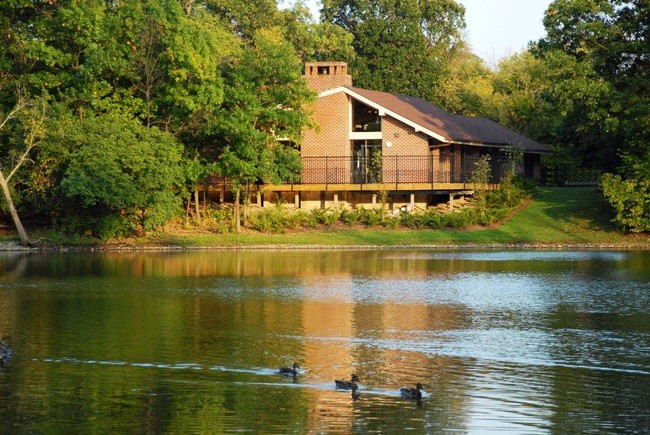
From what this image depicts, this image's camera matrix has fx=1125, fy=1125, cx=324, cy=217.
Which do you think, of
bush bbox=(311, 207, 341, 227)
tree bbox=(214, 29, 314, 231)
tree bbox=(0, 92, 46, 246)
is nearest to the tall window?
tree bbox=(214, 29, 314, 231)

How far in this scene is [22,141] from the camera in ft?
168

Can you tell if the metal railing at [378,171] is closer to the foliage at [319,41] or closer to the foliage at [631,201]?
the foliage at [631,201]

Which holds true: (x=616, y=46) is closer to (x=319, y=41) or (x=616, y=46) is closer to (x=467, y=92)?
(x=467, y=92)

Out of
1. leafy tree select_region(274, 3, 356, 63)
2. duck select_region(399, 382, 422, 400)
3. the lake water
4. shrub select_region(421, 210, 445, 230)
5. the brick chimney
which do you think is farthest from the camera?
leafy tree select_region(274, 3, 356, 63)

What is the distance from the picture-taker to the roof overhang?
188 ft

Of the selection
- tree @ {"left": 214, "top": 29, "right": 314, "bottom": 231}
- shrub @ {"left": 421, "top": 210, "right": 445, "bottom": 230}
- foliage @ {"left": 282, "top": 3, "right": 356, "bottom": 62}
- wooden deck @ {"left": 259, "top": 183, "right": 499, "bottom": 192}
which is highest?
foliage @ {"left": 282, "top": 3, "right": 356, "bottom": 62}

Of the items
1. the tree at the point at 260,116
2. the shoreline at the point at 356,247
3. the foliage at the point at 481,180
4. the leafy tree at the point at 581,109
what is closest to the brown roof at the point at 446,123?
the foliage at the point at 481,180

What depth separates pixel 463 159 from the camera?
6009cm

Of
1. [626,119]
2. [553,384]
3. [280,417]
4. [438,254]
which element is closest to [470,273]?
[438,254]

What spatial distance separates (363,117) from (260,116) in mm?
7777

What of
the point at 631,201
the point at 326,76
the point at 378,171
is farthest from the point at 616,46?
the point at 326,76

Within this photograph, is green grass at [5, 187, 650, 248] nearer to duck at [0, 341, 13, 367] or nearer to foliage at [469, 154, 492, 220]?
foliage at [469, 154, 492, 220]

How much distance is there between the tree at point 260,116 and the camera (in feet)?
174

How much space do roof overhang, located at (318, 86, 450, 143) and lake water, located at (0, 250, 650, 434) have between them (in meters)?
16.9
